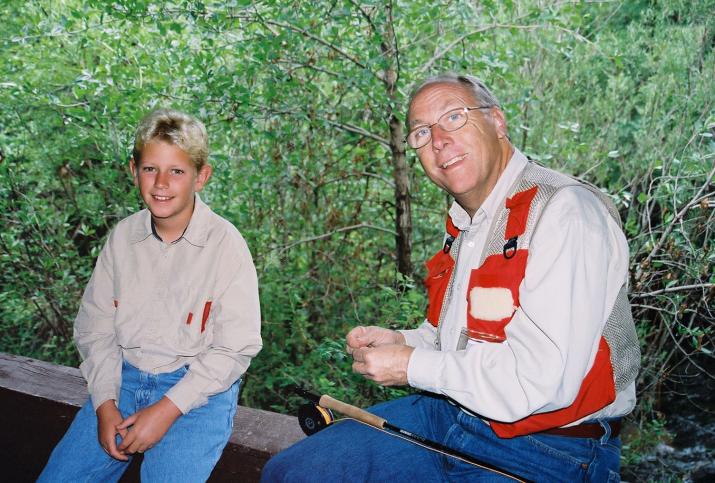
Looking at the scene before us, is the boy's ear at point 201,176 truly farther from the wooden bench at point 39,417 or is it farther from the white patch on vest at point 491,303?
the white patch on vest at point 491,303

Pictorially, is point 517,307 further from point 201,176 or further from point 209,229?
point 201,176

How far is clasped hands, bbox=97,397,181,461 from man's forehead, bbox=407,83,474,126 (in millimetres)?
1249

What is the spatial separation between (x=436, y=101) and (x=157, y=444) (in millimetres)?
1454

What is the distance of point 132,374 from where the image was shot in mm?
2311

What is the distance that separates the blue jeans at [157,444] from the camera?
6.72 feet

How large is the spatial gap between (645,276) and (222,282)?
2.41 m

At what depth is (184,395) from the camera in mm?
2092

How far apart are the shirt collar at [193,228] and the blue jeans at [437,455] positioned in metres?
0.83

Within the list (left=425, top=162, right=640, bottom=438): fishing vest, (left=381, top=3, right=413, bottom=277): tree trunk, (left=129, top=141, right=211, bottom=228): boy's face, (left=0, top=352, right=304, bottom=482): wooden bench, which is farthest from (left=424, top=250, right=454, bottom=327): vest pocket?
(left=381, top=3, right=413, bottom=277): tree trunk

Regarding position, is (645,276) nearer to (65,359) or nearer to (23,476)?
(23,476)

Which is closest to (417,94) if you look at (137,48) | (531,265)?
(531,265)

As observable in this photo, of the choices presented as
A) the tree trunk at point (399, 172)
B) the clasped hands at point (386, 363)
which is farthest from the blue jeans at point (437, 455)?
the tree trunk at point (399, 172)

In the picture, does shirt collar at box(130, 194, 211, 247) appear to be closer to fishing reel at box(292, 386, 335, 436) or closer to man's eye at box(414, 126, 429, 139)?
fishing reel at box(292, 386, 335, 436)

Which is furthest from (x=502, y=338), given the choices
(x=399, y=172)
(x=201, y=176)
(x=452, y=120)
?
(x=399, y=172)
